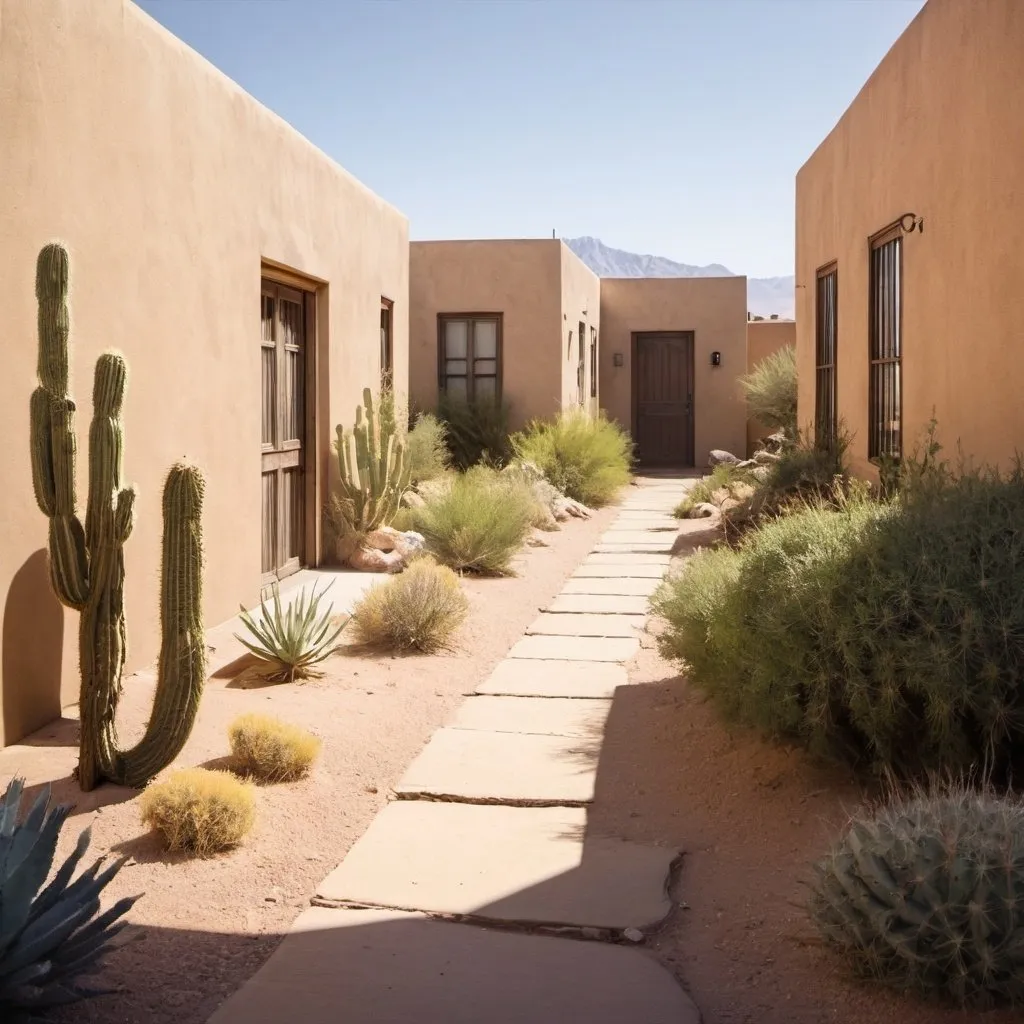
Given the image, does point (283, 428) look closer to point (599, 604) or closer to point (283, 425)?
point (283, 425)

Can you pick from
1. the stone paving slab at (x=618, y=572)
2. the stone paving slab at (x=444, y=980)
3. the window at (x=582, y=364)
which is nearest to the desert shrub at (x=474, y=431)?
the window at (x=582, y=364)

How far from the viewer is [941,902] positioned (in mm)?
2877

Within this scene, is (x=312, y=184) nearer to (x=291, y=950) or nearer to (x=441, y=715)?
(x=441, y=715)

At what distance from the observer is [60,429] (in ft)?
14.5

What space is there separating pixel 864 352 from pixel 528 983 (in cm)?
712

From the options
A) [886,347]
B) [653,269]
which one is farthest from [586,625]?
[653,269]

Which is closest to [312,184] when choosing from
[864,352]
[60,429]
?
[864,352]

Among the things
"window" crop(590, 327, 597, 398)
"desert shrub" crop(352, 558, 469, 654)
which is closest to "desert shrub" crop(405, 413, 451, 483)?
"desert shrub" crop(352, 558, 469, 654)

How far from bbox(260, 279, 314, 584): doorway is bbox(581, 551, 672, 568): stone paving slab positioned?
2620 millimetres

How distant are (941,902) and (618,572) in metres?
7.14

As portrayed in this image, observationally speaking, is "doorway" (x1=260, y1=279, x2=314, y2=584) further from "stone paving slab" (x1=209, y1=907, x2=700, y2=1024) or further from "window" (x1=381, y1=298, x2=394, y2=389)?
"stone paving slab" (x1=209, y1=907, x2=700, y2=1024)

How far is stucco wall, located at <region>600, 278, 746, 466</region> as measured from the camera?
822 inches

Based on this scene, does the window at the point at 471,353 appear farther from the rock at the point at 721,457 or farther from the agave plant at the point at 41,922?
the agave plant at the point at 41,922

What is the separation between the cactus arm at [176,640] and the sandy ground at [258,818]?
144mm
